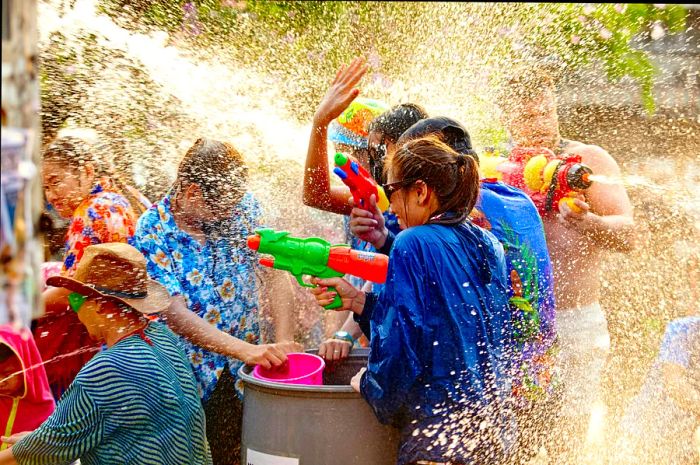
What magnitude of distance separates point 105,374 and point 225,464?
1108 mm

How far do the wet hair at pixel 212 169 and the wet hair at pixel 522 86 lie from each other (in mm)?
1322

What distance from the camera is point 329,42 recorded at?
6211 mm

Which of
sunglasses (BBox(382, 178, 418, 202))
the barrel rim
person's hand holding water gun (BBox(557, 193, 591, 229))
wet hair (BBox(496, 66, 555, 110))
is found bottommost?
the barrel rim

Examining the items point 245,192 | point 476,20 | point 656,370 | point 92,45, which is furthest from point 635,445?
point 92,45

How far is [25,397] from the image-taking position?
2.93 m

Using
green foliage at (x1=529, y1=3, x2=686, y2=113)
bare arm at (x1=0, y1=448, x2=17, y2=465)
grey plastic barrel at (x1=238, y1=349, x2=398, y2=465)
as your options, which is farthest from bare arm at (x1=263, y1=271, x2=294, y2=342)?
green foliage at (x1=529, y1=3, x2=686, y2=113)

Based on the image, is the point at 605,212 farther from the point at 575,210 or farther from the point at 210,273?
the point at 210,273

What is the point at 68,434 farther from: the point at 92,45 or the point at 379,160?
the point at 92,45

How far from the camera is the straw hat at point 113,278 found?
2701mm

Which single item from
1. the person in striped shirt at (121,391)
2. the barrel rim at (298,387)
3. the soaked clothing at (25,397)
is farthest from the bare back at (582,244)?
the soaked clothing at (25,397)

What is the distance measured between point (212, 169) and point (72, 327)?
2.66ft

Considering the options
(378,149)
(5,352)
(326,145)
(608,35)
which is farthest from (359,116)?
(608,35)

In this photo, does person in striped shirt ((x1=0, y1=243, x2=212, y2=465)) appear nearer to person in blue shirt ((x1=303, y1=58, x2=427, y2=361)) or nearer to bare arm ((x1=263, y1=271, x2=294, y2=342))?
person in blue shirt ((x1=303, y1=58, x2=427, y2=361))

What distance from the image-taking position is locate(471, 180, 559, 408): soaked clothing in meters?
2.77
